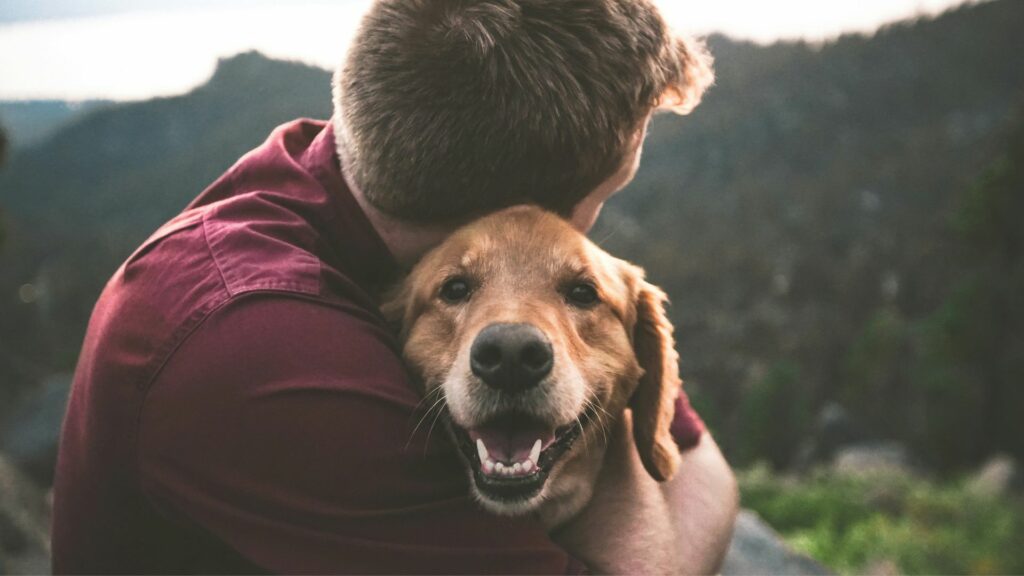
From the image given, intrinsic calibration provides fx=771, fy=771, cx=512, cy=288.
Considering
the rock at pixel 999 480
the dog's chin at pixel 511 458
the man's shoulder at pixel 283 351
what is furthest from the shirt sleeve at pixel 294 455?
the rock at pixel 999 480

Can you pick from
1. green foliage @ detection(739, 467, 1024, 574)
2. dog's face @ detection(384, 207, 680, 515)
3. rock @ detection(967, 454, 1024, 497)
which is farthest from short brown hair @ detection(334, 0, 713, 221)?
rock @ detection(967, 454, 1024, 497)

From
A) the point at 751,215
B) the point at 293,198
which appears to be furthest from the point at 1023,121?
the point at 751,215

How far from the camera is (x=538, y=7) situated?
8.42 ft

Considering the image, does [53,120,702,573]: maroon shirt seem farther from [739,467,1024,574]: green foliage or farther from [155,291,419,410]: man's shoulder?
[739,467,1024,574]: green foliage

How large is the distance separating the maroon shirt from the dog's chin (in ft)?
0.36

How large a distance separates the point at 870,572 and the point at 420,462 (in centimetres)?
802

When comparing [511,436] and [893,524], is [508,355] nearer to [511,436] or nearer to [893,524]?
[511,436]

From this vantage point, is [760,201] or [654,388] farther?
[760,201]

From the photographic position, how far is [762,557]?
5246mm

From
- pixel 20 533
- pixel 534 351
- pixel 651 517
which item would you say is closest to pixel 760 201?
pixel 20 533

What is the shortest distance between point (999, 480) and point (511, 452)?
20.4 m

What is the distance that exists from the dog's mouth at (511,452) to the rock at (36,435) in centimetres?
1183

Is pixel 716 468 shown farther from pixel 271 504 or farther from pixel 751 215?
pixel 751 215

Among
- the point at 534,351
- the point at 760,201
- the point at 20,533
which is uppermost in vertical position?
the point at 534,351
